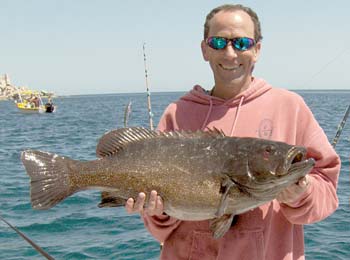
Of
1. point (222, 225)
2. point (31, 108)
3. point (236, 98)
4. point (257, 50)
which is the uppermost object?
point (257, 50)

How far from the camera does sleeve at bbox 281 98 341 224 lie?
2.88m

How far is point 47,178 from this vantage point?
3.10 metres

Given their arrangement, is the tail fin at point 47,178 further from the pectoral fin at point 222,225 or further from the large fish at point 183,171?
the pectoral fin at point 222,225

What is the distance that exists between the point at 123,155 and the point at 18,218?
807 centimetres

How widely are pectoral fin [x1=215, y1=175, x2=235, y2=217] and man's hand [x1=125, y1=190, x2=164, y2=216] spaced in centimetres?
37

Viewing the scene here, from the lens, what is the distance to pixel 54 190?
121 inches

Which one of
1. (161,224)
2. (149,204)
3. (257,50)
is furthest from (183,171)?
(257,50)

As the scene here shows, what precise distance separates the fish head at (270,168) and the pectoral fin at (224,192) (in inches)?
1.4

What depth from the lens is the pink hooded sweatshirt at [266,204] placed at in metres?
2.96

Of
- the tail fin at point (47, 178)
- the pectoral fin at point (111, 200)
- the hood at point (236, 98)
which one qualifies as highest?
the hood at point (236, 98)

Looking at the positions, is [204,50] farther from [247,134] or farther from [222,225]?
[222,225]

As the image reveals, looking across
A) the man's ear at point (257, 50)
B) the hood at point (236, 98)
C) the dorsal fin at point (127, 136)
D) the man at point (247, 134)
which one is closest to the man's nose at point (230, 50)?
the man at point (247, 134)

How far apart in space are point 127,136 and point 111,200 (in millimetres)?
421

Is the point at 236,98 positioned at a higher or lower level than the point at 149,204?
higher
